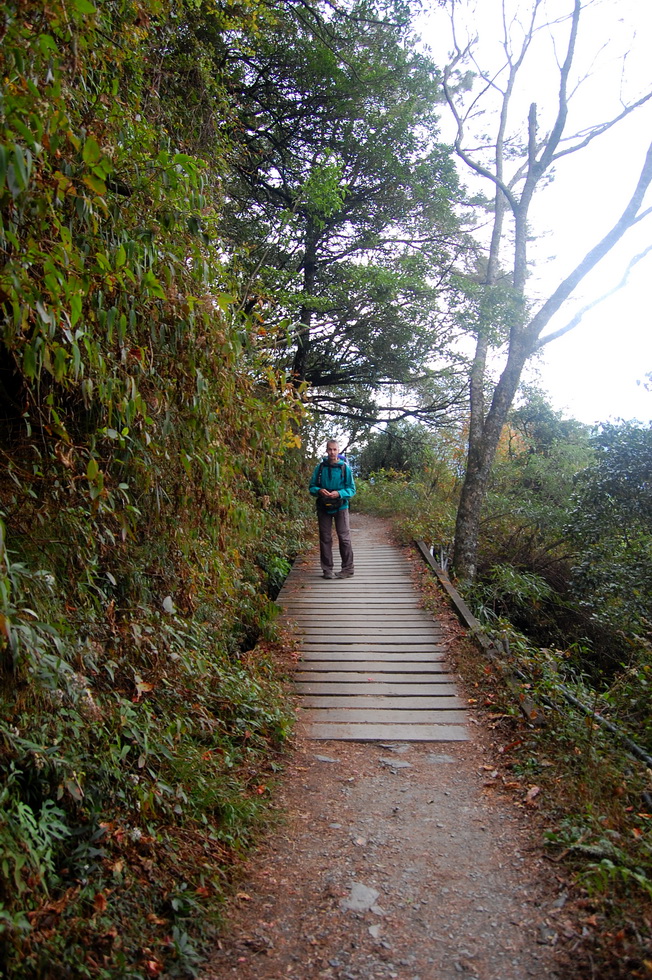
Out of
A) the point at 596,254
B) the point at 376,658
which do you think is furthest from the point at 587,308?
the point at 376,658

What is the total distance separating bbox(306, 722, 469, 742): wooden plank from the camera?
4738 millimetres

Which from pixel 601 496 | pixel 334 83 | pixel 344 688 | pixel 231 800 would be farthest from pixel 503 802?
pixel 334 83

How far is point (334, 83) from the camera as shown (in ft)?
33.8

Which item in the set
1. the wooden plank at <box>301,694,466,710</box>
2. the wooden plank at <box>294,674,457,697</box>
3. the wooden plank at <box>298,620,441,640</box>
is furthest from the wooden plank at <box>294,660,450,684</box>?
the wooden plank at <box>298,620,441,640</box>

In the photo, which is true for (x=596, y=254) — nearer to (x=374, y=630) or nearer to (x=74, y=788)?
(x=374, y=630)

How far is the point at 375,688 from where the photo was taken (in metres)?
5.70

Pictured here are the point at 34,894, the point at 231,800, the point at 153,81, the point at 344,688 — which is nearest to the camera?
the point at 34,894

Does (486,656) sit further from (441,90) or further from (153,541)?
(441,90)

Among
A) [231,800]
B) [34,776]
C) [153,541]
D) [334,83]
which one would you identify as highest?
[334,83]

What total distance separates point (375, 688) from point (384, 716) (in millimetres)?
562

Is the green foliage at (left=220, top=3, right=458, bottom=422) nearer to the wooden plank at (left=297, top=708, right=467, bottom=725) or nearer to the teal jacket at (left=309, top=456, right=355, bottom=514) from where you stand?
the teal jacket at (left=309, top=456, right=355, bottom=514)

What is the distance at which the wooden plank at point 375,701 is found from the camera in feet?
17.5

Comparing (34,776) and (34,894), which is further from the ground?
(34,776)

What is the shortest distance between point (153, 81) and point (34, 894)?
5997 millimetres
